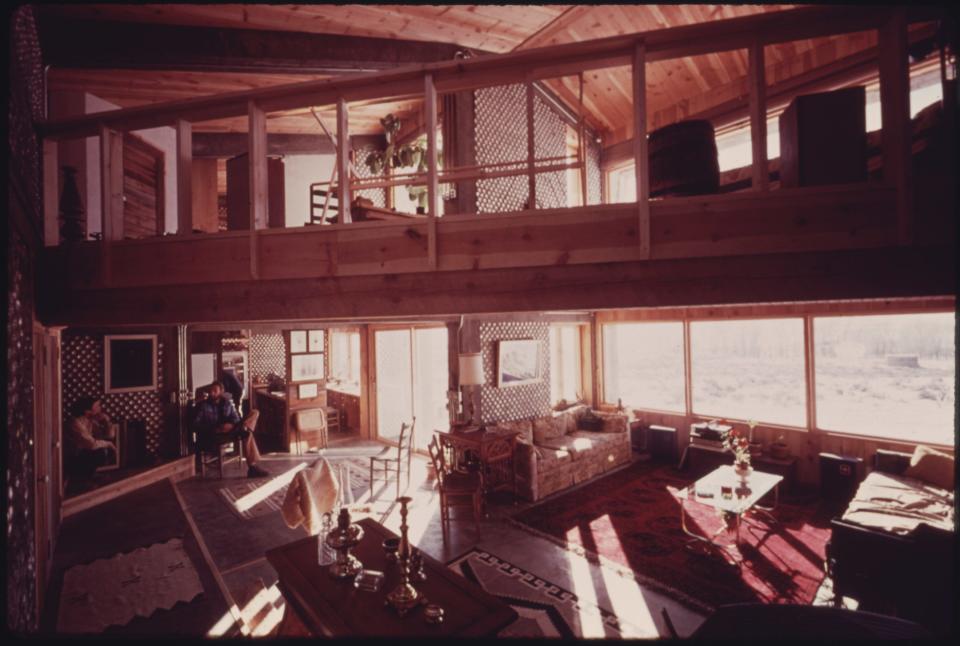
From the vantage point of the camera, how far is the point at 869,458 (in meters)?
6.12

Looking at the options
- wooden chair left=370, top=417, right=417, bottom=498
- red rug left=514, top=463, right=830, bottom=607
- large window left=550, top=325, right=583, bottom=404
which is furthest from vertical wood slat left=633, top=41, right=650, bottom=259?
large window left=550, top=325, right=583, bottom=404

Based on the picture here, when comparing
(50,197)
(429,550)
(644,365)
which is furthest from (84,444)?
(644,365)

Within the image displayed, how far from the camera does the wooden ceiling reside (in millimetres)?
4742

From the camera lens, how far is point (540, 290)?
3.20 metres

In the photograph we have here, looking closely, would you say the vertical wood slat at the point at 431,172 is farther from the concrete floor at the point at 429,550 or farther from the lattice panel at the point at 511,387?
the lattice panel at the point at 511,387

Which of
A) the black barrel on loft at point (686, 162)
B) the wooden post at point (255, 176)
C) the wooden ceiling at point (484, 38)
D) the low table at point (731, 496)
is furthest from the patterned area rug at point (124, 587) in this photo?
the wooden ceiling at point (484, 38)

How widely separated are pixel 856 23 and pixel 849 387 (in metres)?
5.24

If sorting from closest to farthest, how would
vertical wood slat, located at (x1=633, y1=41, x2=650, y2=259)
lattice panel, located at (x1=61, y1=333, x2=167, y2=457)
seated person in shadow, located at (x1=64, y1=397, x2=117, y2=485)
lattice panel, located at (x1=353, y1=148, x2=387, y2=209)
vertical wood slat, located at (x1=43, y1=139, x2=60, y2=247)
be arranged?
1. vertical wood slat, located at (x1=633, y1=41, x2=650, y2=259)
2. vertical wood slat, located at (x1=43, y1=139, x2=60, y2=247)
3. seated person in shadow, located at (x1=64, y1=397, x2=117, y2=485)
4. lattice panel, located at (x1=61, y1=333, x2=167, y2=457)
5. lattice panel, located at (x1=353, y1=148, x2=387, y2=209)

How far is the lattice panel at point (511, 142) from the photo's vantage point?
6.90 meters

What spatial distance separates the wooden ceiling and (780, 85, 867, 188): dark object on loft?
9.51 ft

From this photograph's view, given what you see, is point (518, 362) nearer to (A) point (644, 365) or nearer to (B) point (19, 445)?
(A) point (644, 365)

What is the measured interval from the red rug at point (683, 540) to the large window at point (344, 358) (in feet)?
24.2

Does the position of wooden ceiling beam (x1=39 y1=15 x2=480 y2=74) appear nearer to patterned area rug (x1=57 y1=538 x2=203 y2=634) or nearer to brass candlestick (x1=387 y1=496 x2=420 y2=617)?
patterned area rug (x1=57 y1=538 x2=203 y2=634)

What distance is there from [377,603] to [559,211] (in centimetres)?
263
